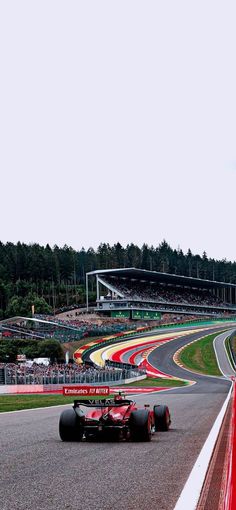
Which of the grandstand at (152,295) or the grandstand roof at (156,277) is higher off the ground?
the grandstand roof at (156,277)

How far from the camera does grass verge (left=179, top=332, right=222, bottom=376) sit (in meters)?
74.4

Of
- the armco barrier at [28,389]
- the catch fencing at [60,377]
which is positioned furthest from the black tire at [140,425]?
the catch fencing at [60,377]

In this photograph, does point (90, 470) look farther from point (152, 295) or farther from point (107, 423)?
point (152, 295)

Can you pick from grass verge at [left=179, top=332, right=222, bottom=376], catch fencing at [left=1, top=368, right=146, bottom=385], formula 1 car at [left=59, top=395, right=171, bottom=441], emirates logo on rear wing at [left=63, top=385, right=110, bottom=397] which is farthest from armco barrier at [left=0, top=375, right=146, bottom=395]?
grass verge at [left=179, top=332, right=222, bottom=376]

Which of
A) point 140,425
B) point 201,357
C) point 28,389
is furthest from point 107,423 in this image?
point 201,357

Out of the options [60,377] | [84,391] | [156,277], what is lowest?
[60,377]

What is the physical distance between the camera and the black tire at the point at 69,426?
481 inches

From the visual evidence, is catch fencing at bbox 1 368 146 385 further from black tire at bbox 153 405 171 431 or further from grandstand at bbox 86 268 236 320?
grandstand at bbox 86 268 236 320

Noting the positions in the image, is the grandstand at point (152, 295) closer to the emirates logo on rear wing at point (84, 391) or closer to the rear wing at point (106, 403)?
the emirates logo on rear wing at point (84, 391)

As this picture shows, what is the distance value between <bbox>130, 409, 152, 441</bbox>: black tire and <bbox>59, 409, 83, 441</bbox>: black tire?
102cm

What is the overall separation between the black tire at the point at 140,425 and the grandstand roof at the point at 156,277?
128 metres

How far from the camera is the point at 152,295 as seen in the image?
154875 mm

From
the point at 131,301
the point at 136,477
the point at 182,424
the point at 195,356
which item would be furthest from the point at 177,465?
the point at 131,301

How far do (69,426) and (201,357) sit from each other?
238 feet
